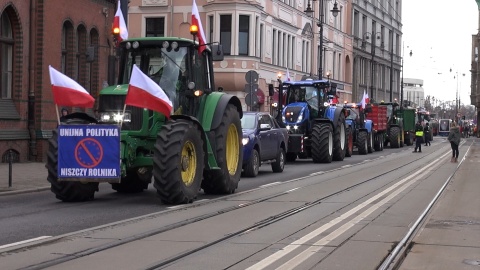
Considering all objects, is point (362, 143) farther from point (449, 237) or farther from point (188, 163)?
point (449, 237)

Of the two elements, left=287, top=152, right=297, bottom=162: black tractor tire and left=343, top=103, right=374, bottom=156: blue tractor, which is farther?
left=343, top=103, right=374, bottom=156: blue tractor

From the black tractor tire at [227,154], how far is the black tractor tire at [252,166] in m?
4.91

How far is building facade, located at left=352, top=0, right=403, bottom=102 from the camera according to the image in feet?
252

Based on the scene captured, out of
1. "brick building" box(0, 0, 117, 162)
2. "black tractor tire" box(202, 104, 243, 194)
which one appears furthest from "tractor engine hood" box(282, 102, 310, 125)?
"black tractor tire" box(202, 104, 243, 194)

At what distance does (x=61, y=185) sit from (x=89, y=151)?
1161 millimetres

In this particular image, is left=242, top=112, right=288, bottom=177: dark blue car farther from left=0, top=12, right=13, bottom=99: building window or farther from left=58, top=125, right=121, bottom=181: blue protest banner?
left=58, top=125, right=121, bottom=181: blue protest banner

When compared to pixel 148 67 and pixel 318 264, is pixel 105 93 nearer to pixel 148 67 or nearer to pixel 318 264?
pixel 148 67

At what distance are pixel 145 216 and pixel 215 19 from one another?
113 ft

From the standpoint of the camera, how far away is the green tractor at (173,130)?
49.9 feet

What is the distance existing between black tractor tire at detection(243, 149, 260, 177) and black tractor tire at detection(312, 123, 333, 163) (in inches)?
315

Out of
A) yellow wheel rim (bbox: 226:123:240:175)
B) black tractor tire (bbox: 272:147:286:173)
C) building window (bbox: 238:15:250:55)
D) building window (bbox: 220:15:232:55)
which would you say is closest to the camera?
yellow wheel rim (bbox: 226:123:240:175)

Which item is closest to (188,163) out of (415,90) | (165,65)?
(165,65)

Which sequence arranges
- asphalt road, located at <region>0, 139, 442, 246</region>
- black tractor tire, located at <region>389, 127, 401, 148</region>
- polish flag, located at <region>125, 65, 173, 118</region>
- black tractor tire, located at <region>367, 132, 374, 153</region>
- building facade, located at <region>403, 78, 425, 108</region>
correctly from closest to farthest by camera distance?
1. asphalt road, located at <region>0, 139, 442, 246</region>
2. polish flag, located at <region>125, 65, 173, 118</region>
3. black tractor tire, located at <region>367, 132, 374, 153</region>
4. black tractor tire, located at <region>389, 127, 401, 148</region>
5. building facade, located at <region>403, 78, 425, 108</region>

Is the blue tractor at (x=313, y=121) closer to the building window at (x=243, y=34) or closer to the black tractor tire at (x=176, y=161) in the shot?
the building window at (x=243, y=34)
